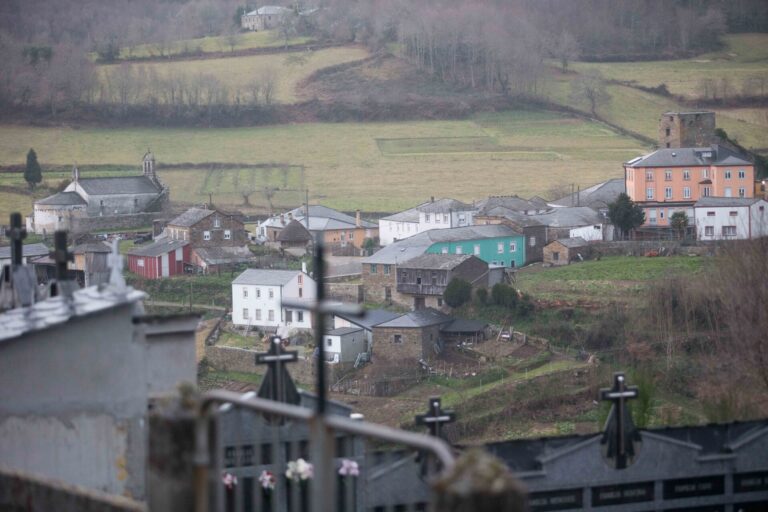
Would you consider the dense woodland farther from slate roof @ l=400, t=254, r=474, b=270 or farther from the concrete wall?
the concrete wall

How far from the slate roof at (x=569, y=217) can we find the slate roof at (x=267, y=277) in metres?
10.2

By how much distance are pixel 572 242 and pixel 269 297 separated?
10609 mm

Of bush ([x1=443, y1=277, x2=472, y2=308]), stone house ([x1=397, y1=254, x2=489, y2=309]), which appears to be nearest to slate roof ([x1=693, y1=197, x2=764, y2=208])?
stone house ([x1=397, y1=254, x2=489, y2=309])

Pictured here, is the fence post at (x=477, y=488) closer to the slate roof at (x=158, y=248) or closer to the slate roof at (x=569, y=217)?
the slate roof at (x=158, y=248)

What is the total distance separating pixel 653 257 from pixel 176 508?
35.2 metres

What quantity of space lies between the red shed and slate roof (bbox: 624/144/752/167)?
16.1 metres

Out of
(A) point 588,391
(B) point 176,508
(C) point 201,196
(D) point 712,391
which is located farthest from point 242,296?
(B) point 176,508

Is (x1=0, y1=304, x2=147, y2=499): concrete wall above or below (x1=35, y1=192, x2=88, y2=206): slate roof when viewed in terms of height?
above

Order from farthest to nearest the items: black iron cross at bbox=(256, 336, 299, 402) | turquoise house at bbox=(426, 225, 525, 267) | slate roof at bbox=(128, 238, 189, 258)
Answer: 1. slate roof at bbox=(128, 238, 189, 258)
2. turquoise house at bbox=(426, 225, 525, 267)
3. black iron cross at bbox=(256, 336, 299, 402)

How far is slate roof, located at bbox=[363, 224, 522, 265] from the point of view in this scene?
127 feet

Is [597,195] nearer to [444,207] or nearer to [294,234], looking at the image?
[444,207]

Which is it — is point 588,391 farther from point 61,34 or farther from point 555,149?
point 61,34

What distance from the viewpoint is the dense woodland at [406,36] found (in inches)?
3145

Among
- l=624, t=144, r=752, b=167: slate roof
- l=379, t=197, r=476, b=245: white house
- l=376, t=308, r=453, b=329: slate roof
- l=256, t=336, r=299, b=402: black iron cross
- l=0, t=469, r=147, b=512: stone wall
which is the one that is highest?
l=624, t=144, r=752, b=167: slate roof
